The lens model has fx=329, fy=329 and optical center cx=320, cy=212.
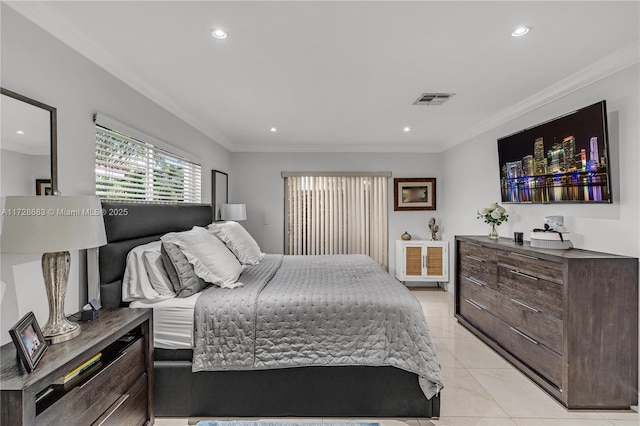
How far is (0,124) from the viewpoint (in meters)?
1.56

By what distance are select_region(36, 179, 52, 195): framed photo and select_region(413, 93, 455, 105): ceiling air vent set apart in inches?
118

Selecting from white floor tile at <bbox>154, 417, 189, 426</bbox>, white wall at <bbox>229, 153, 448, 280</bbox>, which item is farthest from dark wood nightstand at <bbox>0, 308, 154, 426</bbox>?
white wall at <bbox>229, 153, 448, 280</bbox>

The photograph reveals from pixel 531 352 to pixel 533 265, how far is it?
0.71 meters

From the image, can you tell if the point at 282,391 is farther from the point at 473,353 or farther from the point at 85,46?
the point at 85,46

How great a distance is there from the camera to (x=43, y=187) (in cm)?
181

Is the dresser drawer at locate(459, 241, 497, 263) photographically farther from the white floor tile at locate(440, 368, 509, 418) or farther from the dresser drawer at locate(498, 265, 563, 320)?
the white floor tile at locate(440, 368, 509, 418)

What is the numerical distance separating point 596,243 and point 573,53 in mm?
1457

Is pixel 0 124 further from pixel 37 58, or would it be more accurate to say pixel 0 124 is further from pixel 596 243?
pixel 596 243

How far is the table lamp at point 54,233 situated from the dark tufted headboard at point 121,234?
60cm

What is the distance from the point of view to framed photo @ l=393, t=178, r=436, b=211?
19.2 feet

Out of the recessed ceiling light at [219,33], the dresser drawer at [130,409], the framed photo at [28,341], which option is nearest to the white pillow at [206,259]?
the dresser drawer at [130,409]

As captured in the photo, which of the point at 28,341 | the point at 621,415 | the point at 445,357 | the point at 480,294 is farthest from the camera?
the point at 480,294

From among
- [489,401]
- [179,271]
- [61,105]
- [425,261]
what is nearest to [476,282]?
[489,401]

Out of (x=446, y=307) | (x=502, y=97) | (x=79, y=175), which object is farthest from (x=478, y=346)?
(x=79, y=175)
